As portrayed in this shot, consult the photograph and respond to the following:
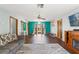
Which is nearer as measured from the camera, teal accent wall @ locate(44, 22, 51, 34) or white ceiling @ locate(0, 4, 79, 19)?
white ceiling @ locate(0, 4, 79, 19)

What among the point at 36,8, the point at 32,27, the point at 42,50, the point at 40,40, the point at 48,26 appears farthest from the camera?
the point at 48,26

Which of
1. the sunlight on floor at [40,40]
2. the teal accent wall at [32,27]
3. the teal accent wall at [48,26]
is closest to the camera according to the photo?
the sunlight on floor at [40,40]

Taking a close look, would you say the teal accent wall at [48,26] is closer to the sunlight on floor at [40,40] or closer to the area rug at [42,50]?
the sunlight on floor at [40,40]

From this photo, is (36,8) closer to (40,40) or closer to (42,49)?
(42,49)

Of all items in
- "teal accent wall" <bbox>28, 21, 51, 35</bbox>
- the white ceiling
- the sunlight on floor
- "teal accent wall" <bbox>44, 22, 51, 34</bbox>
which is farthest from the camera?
"teal accent wall" <bbox>44, 22, 51, 34</bbox>

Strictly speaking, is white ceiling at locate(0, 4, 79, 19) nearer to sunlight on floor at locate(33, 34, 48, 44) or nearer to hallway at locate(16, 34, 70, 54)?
hallway at locate(16, 34, 70, 54)

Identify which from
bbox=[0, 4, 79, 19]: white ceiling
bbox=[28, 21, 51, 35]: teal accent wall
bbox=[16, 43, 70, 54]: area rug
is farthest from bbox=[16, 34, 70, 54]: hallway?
bbox=[28, 21, 51, 35]: teal accent wall

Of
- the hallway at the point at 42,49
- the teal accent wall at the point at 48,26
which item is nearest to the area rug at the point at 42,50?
the hallway at the point at 42,49

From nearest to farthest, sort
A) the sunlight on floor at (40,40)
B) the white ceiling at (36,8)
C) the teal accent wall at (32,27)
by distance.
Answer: the white ceiling at (36,8) < the sunlight on floor at (40,40) < the teal accent wall at (32,27)

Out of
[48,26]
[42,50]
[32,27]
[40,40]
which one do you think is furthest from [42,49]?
[48,26]
